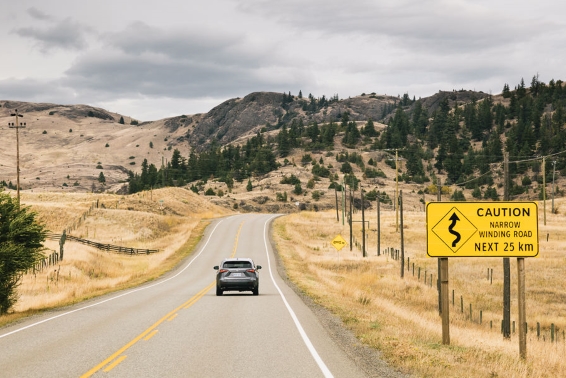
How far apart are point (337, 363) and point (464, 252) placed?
14.7 feet

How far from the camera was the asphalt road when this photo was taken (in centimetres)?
1100

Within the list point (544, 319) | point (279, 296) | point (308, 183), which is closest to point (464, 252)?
point (279, 296)

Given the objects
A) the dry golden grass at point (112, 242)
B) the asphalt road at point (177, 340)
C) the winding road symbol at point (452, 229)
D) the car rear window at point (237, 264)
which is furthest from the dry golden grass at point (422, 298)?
the dry golden grass at point (112, 242)

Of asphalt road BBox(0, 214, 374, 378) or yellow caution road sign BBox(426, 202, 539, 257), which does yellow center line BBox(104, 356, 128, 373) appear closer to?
asphalt road BBox(0, 214, 374, 378)

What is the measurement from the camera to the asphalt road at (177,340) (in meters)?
11.0

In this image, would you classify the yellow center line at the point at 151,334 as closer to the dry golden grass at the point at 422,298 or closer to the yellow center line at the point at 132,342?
the yellow center line at the point at 132,342

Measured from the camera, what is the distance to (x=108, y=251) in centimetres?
6888

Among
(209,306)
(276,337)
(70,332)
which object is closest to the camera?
(276,337)

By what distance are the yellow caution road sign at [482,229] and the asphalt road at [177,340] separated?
3687mm

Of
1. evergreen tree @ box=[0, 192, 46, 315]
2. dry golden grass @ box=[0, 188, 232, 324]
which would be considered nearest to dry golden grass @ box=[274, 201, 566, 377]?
dry golden grass @ box=[0, 188, 232, 324]

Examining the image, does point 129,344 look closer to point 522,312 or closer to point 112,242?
point 522,312

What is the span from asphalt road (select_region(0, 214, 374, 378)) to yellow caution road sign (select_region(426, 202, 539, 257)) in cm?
369

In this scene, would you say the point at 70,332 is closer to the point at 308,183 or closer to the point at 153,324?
the point at 153,324

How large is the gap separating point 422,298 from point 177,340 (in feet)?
91.2
